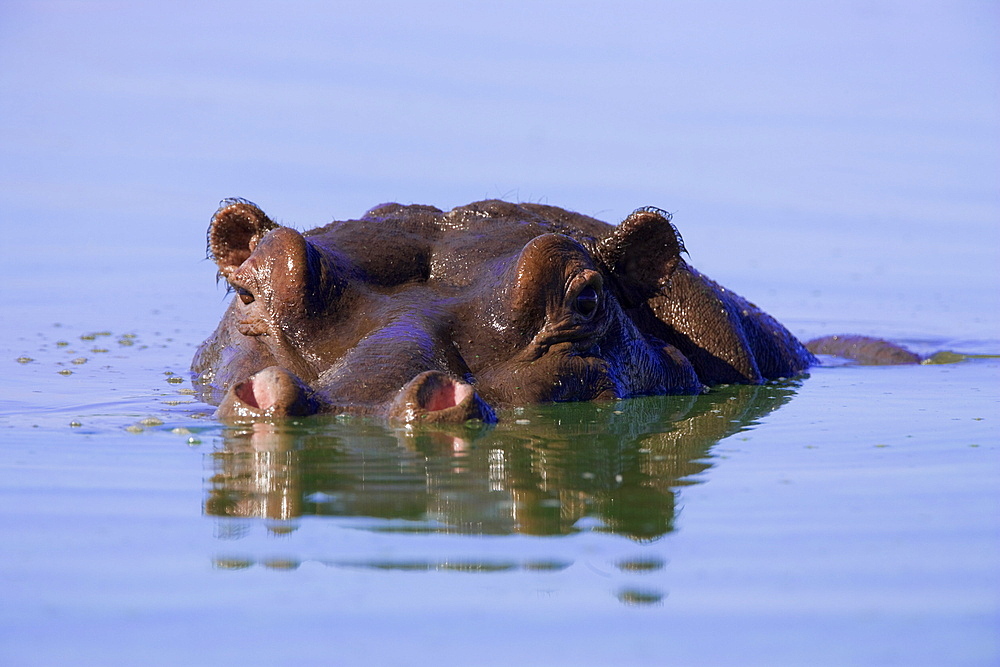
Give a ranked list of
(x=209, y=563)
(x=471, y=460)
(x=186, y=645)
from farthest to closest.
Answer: (x=471, y=460), (x=209, y=563), (x=186, y=645)

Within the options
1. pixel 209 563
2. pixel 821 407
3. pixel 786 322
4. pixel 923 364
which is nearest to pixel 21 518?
pixel 209 563

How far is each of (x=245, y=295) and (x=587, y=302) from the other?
2.05 m

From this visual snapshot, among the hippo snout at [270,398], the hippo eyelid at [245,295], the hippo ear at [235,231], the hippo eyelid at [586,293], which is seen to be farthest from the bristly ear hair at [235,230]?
the hippo snout at [270,398]

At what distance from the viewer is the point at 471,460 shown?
20.6 feet

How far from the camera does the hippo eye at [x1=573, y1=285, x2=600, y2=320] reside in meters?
8.19

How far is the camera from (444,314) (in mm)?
7918

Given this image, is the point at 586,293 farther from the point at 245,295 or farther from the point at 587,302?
the point at 245,295

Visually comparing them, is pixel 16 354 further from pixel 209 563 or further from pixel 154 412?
pixel 209 563

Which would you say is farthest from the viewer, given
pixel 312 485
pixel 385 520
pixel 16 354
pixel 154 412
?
pixel 16 354

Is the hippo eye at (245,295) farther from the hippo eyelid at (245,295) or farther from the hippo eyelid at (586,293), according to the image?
the hippo eyelid at (586,293)

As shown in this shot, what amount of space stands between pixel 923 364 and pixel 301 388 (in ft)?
25.1

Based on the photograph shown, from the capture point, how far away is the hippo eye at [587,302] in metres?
8.19

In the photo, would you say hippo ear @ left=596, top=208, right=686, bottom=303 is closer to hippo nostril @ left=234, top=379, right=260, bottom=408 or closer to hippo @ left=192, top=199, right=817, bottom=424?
hippo @ left=192, top=199, right=817, bottom=424

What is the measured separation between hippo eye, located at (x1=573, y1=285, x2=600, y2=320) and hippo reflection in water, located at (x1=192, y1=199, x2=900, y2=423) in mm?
13
